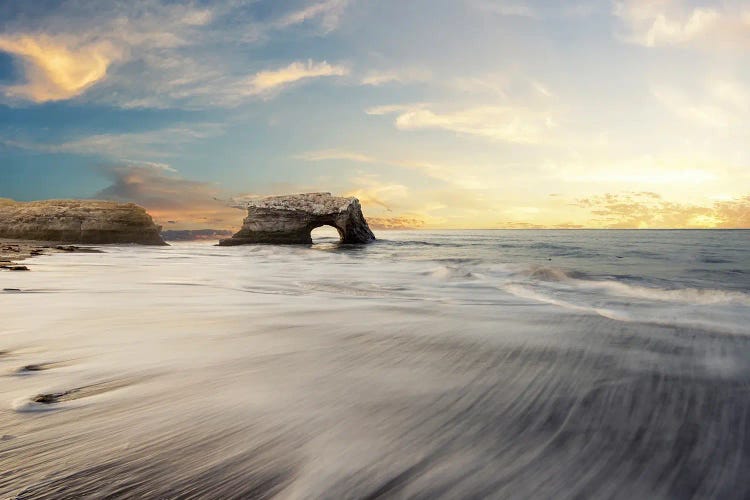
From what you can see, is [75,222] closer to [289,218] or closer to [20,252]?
[289,218]

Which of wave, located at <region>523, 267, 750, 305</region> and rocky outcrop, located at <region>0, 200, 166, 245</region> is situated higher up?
rocky outcrop, located at <region>0, 200, 166, 245</region>

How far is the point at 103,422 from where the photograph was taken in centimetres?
132

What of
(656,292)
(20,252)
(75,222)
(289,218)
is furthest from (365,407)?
(75,222)

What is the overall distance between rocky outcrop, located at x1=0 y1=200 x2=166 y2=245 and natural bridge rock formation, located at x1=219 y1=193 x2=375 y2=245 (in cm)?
792

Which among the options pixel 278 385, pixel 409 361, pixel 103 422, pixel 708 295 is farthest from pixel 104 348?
pixel 708 295

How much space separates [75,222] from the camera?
28172 millimetres

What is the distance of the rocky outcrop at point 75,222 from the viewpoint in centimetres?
2756

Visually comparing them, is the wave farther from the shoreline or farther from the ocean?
the shoreline

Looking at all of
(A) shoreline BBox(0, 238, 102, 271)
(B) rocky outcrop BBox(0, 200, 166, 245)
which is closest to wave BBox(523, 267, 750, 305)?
(A) shoreline BBox(0, 238, 102, 271)

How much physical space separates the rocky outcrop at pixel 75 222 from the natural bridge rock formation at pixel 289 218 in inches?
312

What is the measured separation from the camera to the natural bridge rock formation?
95.0 feet

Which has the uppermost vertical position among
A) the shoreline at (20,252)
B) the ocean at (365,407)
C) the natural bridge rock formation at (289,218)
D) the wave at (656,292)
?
the natural bridge rock formation at (289,218)

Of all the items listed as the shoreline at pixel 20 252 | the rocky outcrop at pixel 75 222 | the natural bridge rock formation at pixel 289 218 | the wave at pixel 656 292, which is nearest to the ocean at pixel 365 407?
the wave at pixel 656 292

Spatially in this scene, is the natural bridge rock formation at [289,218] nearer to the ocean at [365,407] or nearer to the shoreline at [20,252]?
the shoreline at [20,252]
